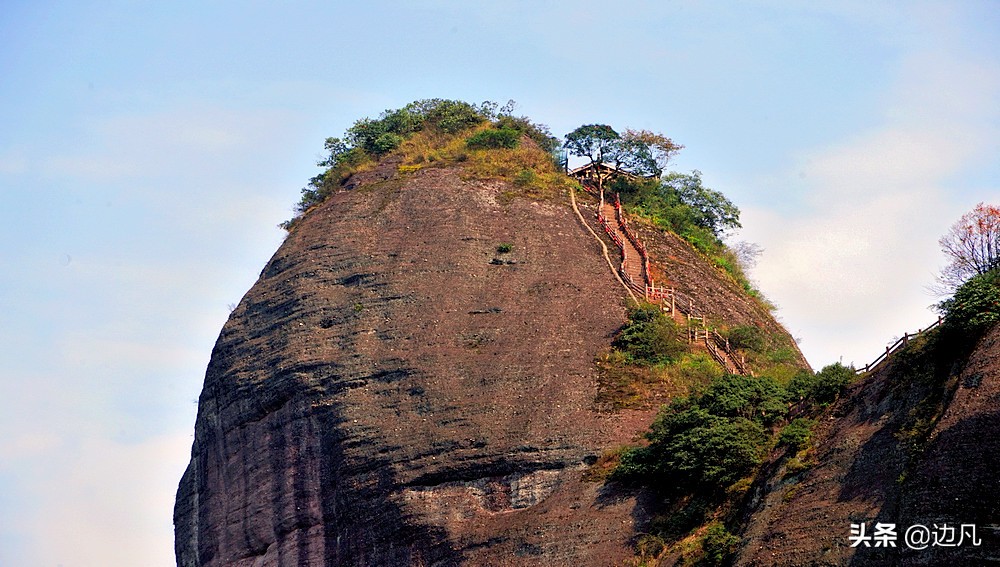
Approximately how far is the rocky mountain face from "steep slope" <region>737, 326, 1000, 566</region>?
6.09m

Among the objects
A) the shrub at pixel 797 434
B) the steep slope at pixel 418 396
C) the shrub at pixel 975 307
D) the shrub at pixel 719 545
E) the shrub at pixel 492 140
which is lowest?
the shrub at pixel 719 545

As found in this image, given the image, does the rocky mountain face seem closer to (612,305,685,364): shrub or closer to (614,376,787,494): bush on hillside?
(612,305,685,364): shrub

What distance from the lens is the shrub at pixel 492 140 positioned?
209 feet

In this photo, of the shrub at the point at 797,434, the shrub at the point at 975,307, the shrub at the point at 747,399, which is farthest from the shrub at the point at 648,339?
the shrub at the point at 975,307

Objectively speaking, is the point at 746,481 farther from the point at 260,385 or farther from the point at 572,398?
the point at 260,385

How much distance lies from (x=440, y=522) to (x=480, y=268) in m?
11.0

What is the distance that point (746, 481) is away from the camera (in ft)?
139

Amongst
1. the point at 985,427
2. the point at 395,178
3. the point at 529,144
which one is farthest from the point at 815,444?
the point at 529,144

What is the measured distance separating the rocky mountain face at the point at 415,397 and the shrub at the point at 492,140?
17.1 feet

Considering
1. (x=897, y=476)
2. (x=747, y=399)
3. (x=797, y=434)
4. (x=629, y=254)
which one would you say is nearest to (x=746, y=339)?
(x=629, y=254)

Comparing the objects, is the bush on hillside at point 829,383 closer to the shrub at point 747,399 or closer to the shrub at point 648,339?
the shrub at point 747,399

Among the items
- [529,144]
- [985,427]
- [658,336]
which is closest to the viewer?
[985,427]

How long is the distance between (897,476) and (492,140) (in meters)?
31.8

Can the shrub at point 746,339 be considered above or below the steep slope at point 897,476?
above
